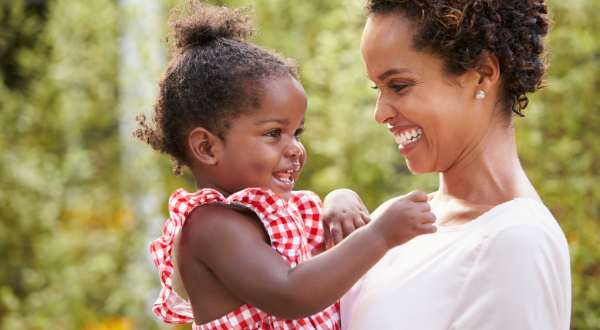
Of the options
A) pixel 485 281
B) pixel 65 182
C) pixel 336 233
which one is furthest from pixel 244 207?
pixel 65 182

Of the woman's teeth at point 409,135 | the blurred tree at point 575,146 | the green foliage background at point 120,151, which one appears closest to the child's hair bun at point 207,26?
the woman's teeth at point 409,135

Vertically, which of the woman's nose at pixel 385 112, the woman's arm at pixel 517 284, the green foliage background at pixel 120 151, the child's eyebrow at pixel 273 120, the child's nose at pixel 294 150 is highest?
the green foliage background at pixel 120 151

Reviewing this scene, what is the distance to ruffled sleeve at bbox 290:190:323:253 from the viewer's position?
200 centimetres

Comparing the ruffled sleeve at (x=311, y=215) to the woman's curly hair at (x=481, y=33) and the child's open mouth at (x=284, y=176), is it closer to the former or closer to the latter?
the child's open mouth at (x=284, y=176)

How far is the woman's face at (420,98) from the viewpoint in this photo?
1801 millimetres

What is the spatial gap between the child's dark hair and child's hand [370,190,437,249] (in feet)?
1.78

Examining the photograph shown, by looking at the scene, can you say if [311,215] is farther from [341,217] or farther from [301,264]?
[301,264]

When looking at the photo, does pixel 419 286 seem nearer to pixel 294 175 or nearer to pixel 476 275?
pixel 476 275

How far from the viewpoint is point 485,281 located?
155 centimetres

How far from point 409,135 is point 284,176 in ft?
1.44

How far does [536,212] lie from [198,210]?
0.98m

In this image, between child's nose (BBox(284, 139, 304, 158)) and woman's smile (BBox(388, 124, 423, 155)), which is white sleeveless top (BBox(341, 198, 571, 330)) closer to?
woman's smile (BBox(388, 124, 423, 155))

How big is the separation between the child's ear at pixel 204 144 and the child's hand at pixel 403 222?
1.84 feet

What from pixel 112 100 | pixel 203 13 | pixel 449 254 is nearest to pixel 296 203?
pixel 449 254
